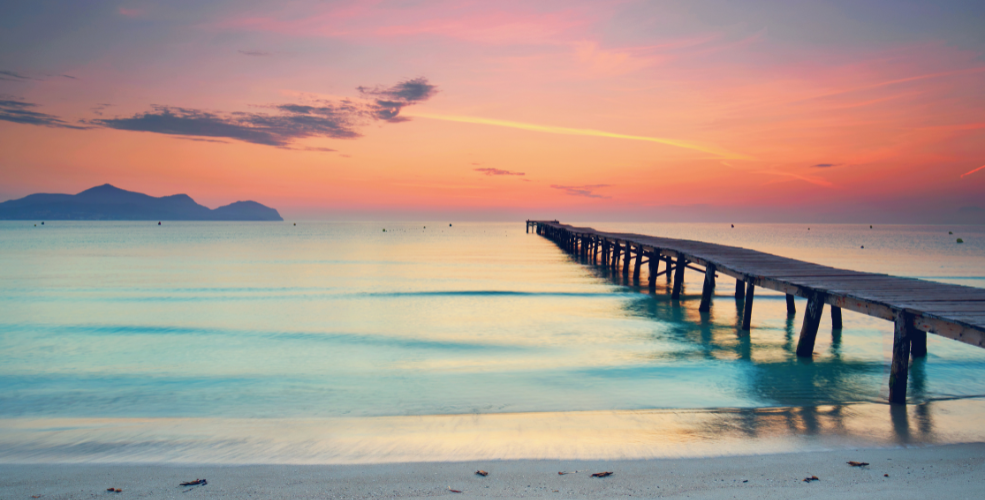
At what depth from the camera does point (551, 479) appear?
12.6 feet

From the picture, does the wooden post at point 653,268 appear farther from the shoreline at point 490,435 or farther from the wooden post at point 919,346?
the shoreline at point 490,435

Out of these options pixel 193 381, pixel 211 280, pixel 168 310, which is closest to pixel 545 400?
pixel 193 381

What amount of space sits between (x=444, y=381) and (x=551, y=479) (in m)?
3.67

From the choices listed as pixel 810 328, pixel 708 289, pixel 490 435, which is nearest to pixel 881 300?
pixel 810 328

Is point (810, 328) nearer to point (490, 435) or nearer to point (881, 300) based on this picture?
point (881, 300)

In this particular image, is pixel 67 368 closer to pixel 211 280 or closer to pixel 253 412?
pixel 253 412

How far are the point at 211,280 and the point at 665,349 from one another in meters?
17.9

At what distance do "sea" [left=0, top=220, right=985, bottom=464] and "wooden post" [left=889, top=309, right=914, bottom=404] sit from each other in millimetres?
214

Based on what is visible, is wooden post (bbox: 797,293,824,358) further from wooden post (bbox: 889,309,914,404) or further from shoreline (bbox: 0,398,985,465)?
shoreline (bbox: 0,398,985,465)

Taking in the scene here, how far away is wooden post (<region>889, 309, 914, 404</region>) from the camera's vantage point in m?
5.74

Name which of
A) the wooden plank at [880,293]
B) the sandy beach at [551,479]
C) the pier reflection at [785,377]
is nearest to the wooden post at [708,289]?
the pier reflection at [785,377]

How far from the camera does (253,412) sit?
6.02 metres

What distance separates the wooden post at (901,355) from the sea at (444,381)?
0.21 m

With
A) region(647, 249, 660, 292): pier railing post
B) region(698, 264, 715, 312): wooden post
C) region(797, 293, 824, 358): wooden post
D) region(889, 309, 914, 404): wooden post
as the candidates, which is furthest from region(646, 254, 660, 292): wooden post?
region(889, 309, 914, 404): wooden post
